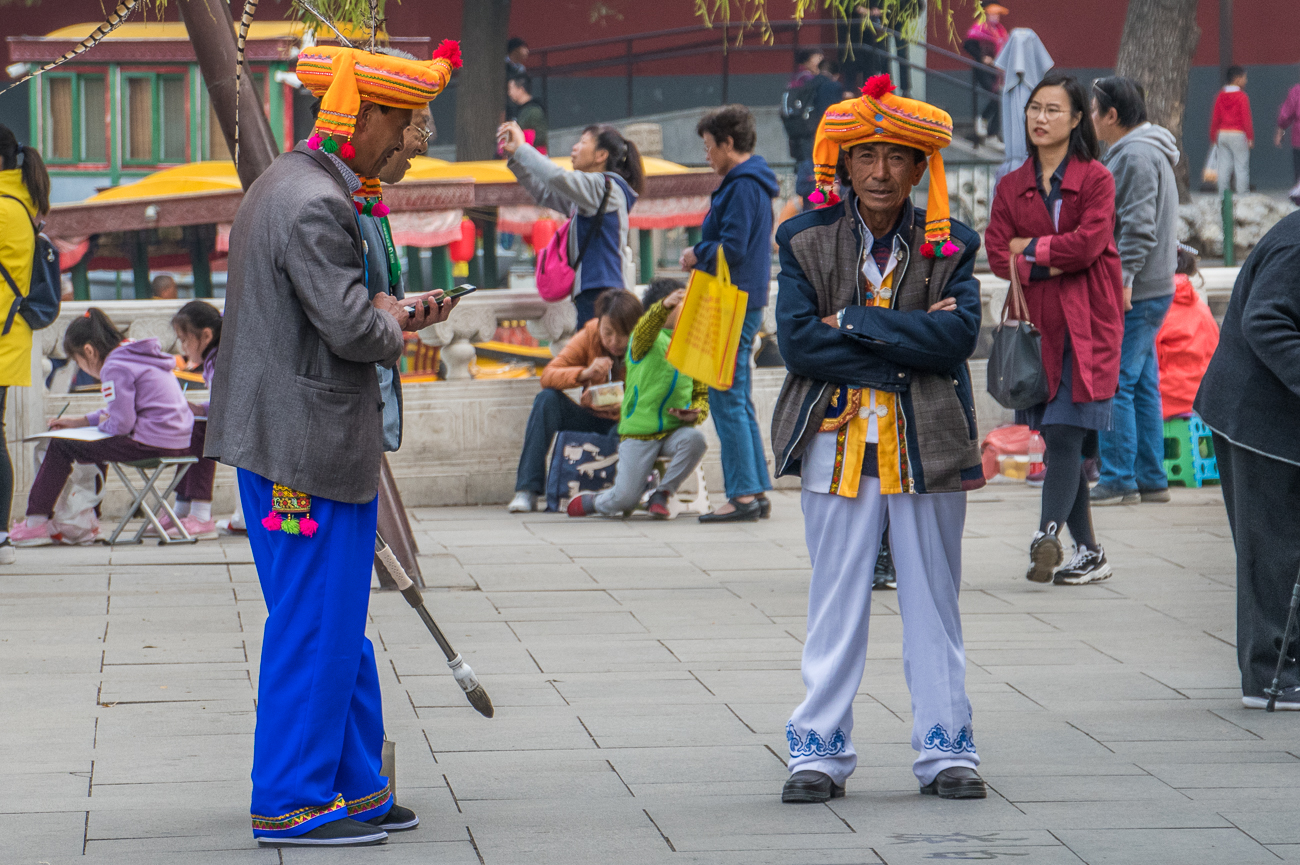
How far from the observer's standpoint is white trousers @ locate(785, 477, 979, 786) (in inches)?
166

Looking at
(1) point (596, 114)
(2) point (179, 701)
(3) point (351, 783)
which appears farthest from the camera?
(1) point (596, 114)

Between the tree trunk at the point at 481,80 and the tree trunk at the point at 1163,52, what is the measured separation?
7140 millimetres

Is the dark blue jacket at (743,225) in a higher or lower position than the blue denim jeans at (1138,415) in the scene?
higher

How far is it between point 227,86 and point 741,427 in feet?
10.8

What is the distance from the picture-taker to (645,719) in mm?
5035

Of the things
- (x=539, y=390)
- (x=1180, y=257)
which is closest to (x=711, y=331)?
(x=539, y=390)

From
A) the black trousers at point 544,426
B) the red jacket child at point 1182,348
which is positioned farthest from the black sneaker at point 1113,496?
the black trousers at point 544,426

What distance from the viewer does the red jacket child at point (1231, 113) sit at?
20297 millimetres

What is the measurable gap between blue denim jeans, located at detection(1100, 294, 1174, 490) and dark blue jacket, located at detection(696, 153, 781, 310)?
1.99 m

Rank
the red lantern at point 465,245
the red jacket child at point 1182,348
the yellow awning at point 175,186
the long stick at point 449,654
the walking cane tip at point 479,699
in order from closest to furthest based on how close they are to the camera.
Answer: the long stick at point 449,654
the walking cane tip at point 479,699
the red jacket child at point 1182,348
the yellow awning at point 175,186
the red lantern at point 465,245

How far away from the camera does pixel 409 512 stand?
32.1 ft

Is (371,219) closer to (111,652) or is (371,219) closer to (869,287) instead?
(869,287)

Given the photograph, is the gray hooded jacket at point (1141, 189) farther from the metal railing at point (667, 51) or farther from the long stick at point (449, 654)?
the metal railing at point (667, 51)

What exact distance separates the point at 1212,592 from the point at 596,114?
17.1 meters
